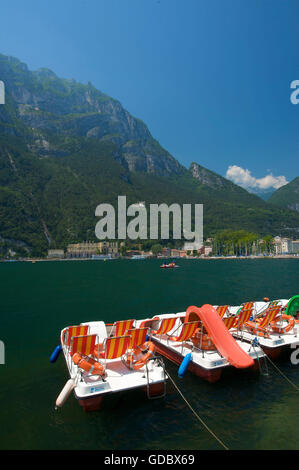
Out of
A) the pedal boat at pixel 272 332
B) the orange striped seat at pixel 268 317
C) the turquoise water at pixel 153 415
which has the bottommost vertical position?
the turquoise water at pixel 153 415

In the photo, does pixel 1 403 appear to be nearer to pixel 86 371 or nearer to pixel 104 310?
pixel 86 371

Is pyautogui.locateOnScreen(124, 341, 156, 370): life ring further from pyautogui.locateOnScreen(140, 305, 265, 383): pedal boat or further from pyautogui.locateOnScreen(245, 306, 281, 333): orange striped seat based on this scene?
pyautogui.locateOnScreen(245, 306, 281, 333): orange striped seat

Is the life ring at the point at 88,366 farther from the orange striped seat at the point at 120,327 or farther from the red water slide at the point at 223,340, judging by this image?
the red water slide at the point at 223,340

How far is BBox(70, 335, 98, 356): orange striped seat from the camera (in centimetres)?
953

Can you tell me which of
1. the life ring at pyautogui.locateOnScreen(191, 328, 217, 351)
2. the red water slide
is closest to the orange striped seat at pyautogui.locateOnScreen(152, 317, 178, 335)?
the red water slide

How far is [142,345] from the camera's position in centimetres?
1062

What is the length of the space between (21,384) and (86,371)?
457 centimetres

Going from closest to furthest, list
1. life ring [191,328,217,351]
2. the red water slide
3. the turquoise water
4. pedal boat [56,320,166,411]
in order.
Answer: the turquoise water
pedal boat [56,320,166,411]
the red water slide
life ring [191,328,217,351]

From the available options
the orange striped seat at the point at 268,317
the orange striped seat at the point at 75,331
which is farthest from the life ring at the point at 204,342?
the orange striped seat at the point at 75,331

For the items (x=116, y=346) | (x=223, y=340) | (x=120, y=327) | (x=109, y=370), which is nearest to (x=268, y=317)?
(x=223, y=340)

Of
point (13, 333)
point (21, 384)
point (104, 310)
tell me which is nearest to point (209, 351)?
point (21, 384)

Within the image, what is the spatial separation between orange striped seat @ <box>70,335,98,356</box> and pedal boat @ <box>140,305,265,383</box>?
3.66 m

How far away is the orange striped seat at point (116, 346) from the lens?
9.63m

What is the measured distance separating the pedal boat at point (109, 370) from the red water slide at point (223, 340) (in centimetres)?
235
